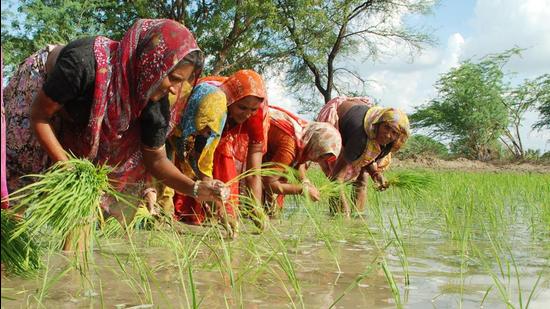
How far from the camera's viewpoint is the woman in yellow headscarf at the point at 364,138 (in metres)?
4.38

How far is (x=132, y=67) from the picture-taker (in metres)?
2.27

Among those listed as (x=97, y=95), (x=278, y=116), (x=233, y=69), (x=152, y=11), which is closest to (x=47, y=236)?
(x=97, y=95)

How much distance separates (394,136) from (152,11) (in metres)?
9.06

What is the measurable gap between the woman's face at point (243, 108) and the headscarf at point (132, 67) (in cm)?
88

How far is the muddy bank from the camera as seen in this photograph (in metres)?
13.3

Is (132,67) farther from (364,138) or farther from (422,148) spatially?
A: (422,148)

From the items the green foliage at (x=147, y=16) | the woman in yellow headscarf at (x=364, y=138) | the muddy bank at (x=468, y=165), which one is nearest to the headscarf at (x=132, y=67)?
the woman in yellow headscarf at (x=364, y=138)

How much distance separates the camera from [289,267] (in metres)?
1.68

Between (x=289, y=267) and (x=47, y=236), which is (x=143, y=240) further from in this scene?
(x=289, y=267)

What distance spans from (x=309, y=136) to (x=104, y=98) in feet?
6.09

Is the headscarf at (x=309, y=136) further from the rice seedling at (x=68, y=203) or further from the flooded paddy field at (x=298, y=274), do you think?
the rice seedling at (x=68, y=203)

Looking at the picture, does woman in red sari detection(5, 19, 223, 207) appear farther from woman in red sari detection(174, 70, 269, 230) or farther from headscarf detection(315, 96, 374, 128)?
headscarf detection(315, 96, 374, 128)

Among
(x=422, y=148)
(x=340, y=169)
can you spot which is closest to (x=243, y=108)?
(x=340, y=169)

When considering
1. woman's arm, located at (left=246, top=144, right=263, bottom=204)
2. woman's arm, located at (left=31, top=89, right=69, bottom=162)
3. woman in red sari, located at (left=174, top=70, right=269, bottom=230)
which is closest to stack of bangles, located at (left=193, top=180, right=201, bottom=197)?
woman's arm, located at (left=31, top=89, right=69, bottom=162)
